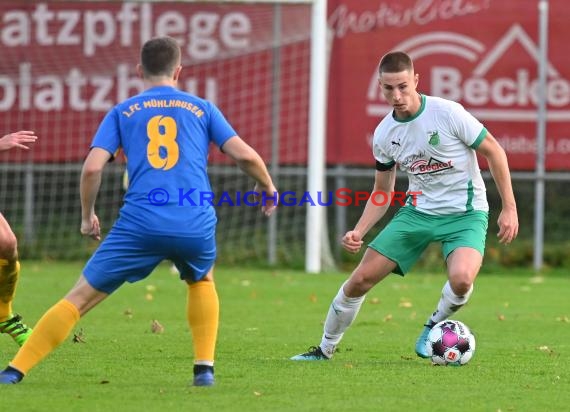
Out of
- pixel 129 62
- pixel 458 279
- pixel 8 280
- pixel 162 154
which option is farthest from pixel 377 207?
pixel 129 62

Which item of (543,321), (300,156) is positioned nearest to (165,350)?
(543,321)

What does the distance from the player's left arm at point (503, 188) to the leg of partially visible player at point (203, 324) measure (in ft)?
6.34

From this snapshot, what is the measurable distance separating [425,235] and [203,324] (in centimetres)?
199

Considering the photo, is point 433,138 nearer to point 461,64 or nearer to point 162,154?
point 162,154

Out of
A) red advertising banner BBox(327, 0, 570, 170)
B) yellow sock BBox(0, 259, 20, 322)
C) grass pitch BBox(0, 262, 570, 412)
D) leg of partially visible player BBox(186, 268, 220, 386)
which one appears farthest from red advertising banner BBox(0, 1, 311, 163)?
leg of partially visible player BBox(186, 268, 220, 386)

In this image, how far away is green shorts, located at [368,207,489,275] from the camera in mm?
7531

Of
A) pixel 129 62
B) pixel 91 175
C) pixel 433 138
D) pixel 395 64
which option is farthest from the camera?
pixel 129 62

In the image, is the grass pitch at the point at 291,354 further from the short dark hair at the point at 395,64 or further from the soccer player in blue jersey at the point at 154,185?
the short dark hair at the point at 395,64

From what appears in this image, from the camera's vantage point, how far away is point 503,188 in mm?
7258

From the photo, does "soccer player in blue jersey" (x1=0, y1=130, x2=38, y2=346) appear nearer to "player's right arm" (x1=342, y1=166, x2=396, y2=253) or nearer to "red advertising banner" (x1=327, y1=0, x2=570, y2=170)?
"player's right arm" (x1=342, y1=166, x2=396, y2=253)

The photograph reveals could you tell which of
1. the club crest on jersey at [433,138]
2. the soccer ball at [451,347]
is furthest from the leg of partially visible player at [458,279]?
the club crest on jersey at [433,138]

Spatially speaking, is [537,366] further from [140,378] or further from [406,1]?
[406,1]

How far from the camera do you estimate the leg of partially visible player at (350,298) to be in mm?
7453

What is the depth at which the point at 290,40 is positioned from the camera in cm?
1570
